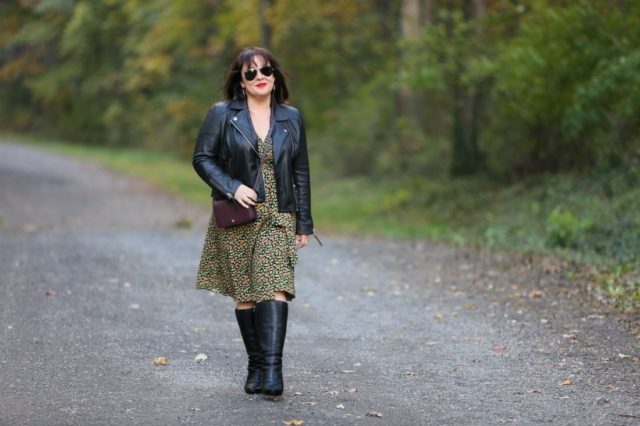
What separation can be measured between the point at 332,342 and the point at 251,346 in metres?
1.83

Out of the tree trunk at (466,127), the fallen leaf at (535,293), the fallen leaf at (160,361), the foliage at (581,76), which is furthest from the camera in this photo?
the tree trunk at (466,127)

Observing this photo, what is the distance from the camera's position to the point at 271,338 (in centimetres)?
609

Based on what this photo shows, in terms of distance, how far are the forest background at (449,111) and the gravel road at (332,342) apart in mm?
1042

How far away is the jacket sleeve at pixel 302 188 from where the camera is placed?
246 inches

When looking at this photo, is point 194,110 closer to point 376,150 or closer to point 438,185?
point 376,150

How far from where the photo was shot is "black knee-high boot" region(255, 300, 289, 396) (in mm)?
6066

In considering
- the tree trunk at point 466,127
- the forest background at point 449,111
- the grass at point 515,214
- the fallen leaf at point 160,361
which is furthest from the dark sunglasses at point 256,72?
the tree trunk at point 466,127

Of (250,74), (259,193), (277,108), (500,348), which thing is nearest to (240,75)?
(250,74)

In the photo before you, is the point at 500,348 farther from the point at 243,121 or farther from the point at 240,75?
the point at 240,75

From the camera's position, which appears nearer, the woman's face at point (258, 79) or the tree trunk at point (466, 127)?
the woman's face at point (258, 79)

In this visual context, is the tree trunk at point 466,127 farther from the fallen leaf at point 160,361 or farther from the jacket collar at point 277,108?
the jacket collar at point 277,108

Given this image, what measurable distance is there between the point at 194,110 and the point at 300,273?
78.4ft

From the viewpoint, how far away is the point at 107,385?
21.1 ft

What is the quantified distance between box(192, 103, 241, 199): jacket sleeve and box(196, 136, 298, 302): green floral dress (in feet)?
0.83
